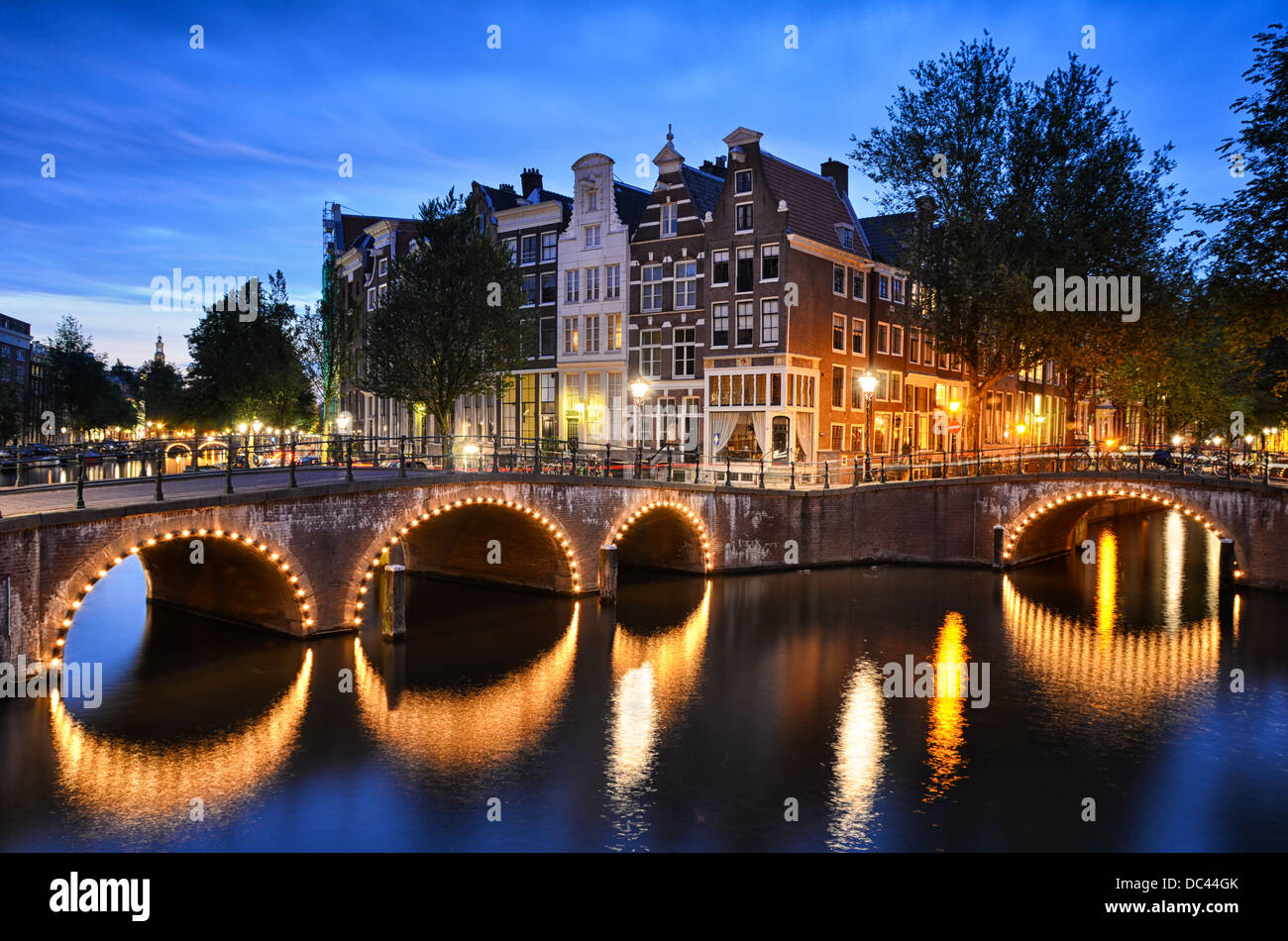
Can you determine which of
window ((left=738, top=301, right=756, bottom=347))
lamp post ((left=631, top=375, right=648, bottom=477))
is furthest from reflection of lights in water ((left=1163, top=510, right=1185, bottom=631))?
window ((left=738, top=301, right=756, bottom=347))

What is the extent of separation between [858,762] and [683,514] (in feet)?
56.5

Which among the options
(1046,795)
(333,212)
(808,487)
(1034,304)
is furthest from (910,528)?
(333,212)

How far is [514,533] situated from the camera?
3064 centimetres

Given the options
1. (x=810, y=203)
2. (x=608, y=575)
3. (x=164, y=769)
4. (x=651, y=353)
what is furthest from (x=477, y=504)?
(x=810, y=203)

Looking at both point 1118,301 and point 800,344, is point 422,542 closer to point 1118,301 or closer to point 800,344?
point 800,344

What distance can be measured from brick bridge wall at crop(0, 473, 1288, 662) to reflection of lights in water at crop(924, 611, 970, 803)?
989cm

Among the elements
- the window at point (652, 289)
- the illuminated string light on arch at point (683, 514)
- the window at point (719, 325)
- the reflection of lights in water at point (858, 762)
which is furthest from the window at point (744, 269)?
the reflection of lights in water at point (858, 762)

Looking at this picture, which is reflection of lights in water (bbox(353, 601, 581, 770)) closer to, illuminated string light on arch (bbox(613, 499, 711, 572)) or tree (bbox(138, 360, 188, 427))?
illuminated string light on arch (bbox(613, 499, 711, 572))

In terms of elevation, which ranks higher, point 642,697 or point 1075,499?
point 1075,499

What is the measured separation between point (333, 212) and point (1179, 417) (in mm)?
70018

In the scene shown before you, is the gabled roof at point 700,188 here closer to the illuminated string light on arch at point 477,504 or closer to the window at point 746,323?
the window at point 746,323

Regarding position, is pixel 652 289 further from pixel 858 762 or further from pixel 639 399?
pixel 858 762

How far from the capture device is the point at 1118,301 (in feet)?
125

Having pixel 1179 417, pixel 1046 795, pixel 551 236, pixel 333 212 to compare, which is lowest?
pixel 1046 795
